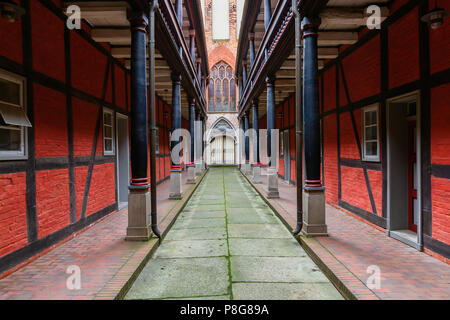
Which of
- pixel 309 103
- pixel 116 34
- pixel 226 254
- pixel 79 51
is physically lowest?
pixel 226 254

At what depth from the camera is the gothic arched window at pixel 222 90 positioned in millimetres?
28281

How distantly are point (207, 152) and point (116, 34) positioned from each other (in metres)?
21.9

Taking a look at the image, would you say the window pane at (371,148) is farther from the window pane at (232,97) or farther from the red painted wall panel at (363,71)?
the window pane at (232,97)

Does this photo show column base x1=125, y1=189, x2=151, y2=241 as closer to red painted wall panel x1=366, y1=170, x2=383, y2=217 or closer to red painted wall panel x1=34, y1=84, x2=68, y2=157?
red painted wall panel x1=34, y1=84, x2=68, y2=157

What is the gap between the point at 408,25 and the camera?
15.4 ft

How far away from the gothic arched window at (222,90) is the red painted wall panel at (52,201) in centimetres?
2384

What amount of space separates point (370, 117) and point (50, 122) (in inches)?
256

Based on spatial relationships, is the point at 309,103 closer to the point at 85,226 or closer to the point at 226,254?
the point at 226,254

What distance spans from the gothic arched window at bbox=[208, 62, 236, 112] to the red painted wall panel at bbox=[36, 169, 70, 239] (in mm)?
23841

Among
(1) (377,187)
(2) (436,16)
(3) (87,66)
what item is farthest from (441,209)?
(3) (87,66)

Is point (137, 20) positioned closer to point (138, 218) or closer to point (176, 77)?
point (138, 218)

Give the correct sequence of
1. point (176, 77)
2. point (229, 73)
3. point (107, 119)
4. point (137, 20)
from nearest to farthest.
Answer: point (137, 20), point (107, 119), point (176, 77), point (229, 73)

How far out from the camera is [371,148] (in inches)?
243
